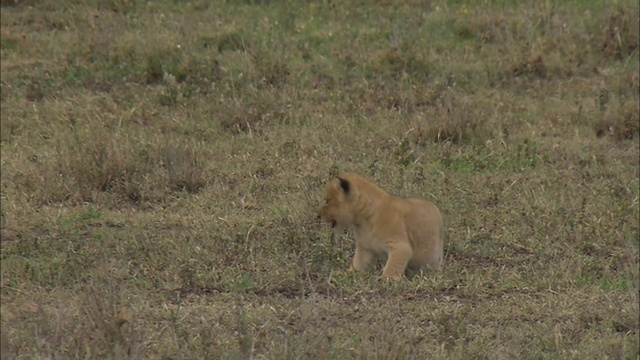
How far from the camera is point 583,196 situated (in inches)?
345

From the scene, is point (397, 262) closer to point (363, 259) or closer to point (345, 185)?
point (363, 259)

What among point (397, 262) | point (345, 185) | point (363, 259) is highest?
point (345, 185)

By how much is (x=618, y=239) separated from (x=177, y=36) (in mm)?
5602

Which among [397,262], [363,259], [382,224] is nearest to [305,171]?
[363,259]

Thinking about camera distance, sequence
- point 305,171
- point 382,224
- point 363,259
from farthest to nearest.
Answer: point 305,171, point 363,259, point 382,224

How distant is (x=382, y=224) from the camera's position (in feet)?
23.4

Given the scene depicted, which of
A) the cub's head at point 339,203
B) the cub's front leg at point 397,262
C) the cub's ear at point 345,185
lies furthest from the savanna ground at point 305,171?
the cub's ear at point 345,185

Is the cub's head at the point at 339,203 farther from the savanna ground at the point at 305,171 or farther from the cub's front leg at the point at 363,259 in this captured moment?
the savanna ground at the point at 305,171

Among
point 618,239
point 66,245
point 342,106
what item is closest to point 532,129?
point 342,106

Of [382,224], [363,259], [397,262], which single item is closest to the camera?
[397,262]

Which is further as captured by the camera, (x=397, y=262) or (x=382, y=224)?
(x=382, y=224)

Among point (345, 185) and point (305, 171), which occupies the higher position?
point (345, 185)

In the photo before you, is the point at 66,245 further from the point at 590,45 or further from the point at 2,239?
the point at 590,45

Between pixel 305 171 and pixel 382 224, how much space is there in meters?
2.11
